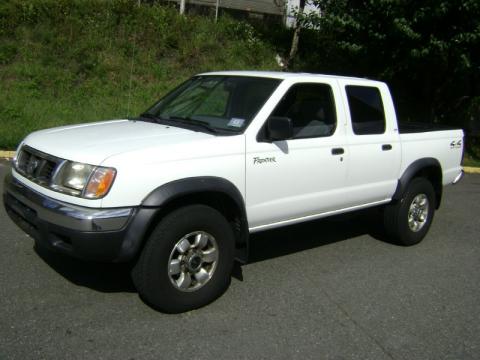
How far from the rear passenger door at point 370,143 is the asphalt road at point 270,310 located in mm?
746

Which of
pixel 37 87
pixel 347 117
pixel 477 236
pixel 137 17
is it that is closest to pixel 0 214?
pixel 347 117

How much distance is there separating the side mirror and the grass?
7767 millimetres

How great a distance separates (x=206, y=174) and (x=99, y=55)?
11.7 m

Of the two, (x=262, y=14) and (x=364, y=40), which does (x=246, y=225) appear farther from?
(x=262, y=14)

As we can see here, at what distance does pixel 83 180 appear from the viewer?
3.51m

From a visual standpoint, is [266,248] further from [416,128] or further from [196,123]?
[416,128]

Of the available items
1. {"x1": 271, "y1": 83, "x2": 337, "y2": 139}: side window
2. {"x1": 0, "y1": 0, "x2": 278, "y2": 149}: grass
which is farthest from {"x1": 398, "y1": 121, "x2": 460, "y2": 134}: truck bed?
{"x1": 0, "y1": 0, "x2": 278, "y2": 149}: grass

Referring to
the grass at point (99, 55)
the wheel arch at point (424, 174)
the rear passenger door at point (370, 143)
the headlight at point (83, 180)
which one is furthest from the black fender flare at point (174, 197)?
the grass at point (99, 55)

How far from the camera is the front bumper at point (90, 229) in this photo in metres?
3.38

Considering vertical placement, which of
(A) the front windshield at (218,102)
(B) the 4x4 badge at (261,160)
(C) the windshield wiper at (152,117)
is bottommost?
(B) the 4x4 badge at (261,160)

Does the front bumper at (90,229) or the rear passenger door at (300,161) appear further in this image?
the rear passenger door at (300,161)

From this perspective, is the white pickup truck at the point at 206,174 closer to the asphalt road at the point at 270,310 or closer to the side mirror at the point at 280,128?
the side mirror at the point at 280,128

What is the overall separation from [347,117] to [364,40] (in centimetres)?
824

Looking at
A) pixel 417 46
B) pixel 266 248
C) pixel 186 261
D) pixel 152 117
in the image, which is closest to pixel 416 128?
pixel 266 248
